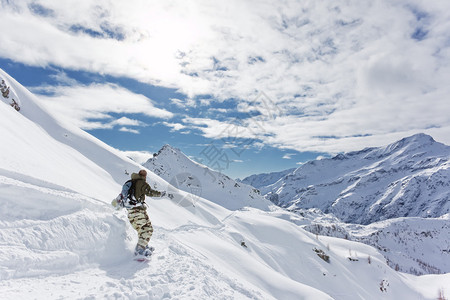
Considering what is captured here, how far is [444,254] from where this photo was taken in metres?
197

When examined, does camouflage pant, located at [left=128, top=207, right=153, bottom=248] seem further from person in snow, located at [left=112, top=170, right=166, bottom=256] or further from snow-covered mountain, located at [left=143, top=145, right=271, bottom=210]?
snow-covered mountain, located at [left=143, top=145, right=271, bottom=210]

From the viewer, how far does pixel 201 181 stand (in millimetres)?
112750

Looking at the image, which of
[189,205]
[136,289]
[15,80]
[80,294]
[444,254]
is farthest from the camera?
[444,254]

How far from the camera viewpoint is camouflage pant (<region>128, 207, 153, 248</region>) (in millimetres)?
8023

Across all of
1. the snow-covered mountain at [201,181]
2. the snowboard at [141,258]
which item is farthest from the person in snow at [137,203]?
the snow-covered mountain at [201,181]

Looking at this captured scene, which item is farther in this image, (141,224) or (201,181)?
(201,181)

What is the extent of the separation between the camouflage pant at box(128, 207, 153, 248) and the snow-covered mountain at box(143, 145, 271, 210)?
8192cm

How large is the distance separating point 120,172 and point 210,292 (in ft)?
69.3

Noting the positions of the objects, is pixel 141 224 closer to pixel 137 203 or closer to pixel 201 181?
pixel 137 203

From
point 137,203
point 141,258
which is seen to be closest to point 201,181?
point 137,203

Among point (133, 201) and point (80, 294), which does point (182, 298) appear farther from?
point (133, 201)

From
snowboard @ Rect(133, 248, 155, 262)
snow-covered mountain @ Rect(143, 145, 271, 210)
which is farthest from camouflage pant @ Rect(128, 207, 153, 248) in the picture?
snow-covered mountain @ Rect(143, 145, 271, 210)

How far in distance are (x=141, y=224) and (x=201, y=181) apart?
106 m

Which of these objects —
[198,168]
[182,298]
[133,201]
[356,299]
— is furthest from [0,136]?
[198,168]
